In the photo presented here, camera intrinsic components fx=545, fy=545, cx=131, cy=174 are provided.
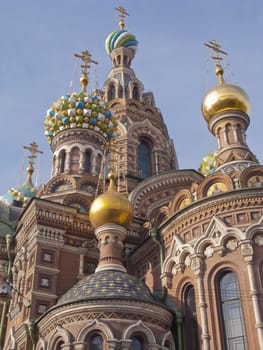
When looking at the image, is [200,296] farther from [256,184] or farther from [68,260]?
[68,260]

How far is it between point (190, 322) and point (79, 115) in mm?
8641

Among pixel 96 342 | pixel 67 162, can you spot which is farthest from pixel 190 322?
pixel 67 162

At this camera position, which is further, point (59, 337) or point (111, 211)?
point (111, 211)

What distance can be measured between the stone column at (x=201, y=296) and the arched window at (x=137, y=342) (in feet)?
3.65

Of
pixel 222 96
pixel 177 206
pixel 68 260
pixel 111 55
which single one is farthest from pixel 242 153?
pixel 111 55

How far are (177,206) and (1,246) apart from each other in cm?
583

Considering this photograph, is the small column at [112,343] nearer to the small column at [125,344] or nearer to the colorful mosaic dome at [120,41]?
the small column at [125,344]

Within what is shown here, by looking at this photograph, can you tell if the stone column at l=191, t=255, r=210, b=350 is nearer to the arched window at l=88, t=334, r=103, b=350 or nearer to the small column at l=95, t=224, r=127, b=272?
the small column at l=95, t=224, r=127, b=272

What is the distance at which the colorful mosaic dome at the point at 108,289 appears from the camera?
975 centimetres

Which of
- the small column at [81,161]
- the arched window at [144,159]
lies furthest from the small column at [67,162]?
the arched window at [144,159]

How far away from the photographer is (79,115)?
1712 cm

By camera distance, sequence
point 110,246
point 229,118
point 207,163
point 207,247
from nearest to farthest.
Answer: point 207,247
point 110,246
point 229,118
point 207,163

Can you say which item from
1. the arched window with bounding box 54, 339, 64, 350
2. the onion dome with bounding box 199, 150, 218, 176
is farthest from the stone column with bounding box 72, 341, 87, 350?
the onion dome with bounding box 199, 150, 218, 176

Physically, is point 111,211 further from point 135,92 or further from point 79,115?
point 135,92
